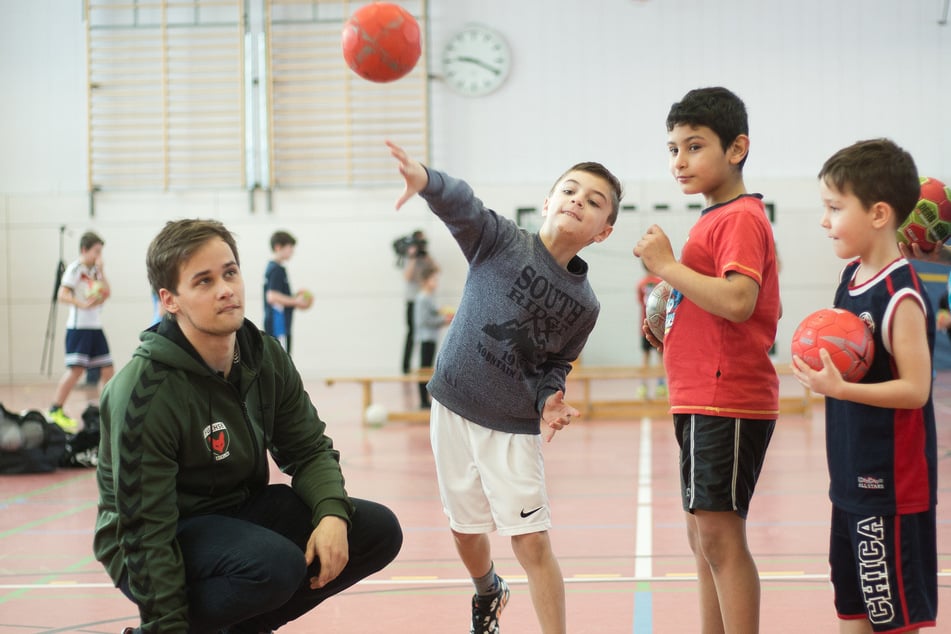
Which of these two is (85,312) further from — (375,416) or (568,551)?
(568,551)

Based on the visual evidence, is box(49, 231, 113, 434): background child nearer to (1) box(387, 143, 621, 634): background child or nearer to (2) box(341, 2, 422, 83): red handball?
→ (2) box(341, 2, 422, 83): red handball

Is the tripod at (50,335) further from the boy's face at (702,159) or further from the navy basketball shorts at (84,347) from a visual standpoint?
the boy's face at (702,159)

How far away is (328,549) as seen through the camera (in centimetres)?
245

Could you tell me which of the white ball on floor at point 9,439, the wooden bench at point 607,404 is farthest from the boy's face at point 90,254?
the white ball on floor at point 9,439

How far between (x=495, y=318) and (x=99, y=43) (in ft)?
39.4

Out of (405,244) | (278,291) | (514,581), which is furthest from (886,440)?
(405,244)

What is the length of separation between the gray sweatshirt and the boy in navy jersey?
766 millimetres

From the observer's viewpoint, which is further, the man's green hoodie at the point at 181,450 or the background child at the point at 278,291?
the background child at the point at 278,291

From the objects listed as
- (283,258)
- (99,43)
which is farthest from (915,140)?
(99,43)

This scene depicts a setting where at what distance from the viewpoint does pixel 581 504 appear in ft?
17.4

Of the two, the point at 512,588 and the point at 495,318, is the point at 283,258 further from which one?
the point at 495,318

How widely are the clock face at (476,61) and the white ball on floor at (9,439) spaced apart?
8.02 meters

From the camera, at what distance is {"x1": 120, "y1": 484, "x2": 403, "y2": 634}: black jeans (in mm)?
2342

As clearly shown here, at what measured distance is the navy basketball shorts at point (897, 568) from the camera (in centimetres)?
215
